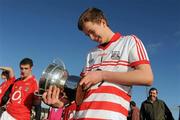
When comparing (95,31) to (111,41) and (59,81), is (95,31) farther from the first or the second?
(59,81)

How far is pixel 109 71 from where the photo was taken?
2865 millimetres

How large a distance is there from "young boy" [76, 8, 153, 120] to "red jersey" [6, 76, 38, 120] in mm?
4678

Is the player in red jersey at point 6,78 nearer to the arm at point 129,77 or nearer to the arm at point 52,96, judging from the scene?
the arm at point 52,96

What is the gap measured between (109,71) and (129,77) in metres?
0.15

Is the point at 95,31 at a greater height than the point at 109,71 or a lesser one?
greater

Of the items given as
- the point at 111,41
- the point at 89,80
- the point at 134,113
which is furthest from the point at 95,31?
the point at 134,113

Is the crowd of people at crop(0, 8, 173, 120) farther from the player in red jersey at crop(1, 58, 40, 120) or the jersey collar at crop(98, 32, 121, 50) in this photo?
the player in red jersey at crop(1, 58, 40, 120)

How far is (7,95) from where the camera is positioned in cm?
809

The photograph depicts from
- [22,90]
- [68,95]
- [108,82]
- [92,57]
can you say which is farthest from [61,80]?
[22,90]

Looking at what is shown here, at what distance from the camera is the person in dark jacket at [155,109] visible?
34.0 ft

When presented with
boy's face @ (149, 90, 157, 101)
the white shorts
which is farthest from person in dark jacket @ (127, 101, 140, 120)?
the white shorts

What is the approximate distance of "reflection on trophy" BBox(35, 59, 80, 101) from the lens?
2.77 meters

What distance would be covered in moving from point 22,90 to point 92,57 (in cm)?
472

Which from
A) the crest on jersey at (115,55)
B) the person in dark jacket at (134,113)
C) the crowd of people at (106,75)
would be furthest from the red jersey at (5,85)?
the crest on jersey at (115,55)
